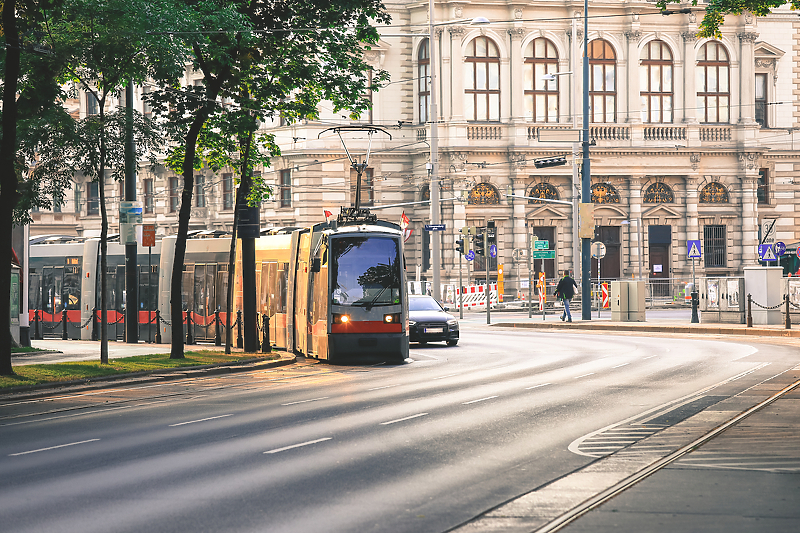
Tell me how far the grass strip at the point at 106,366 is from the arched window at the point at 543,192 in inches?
1480

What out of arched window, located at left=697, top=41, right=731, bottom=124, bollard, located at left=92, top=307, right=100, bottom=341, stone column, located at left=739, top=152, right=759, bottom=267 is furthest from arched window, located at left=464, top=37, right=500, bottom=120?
bollard, located at left=92, top=307, right=100, bottom=341

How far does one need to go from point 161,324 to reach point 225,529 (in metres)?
26.1

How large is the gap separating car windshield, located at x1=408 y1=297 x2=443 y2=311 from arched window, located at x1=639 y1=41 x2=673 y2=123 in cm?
3529

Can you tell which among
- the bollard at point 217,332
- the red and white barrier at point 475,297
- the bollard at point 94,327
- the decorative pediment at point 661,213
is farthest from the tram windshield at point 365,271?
the decorative pediment at point 661,213

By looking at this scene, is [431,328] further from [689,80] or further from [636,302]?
[689,80]

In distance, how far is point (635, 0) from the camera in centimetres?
6181

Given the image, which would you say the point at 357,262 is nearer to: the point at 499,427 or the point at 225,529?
the point at 499,427

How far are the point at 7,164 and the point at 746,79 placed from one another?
5352 centimetres

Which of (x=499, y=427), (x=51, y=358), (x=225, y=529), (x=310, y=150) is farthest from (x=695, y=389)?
(x=310, y=150)

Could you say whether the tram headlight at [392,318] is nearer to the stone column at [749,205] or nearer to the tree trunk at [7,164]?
the tree trunk at [7,164]

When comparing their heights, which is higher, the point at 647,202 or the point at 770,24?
the point at 770,24

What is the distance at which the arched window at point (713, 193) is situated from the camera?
6419 cm

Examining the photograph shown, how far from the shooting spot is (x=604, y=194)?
6294cm

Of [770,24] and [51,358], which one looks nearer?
[51,358]
